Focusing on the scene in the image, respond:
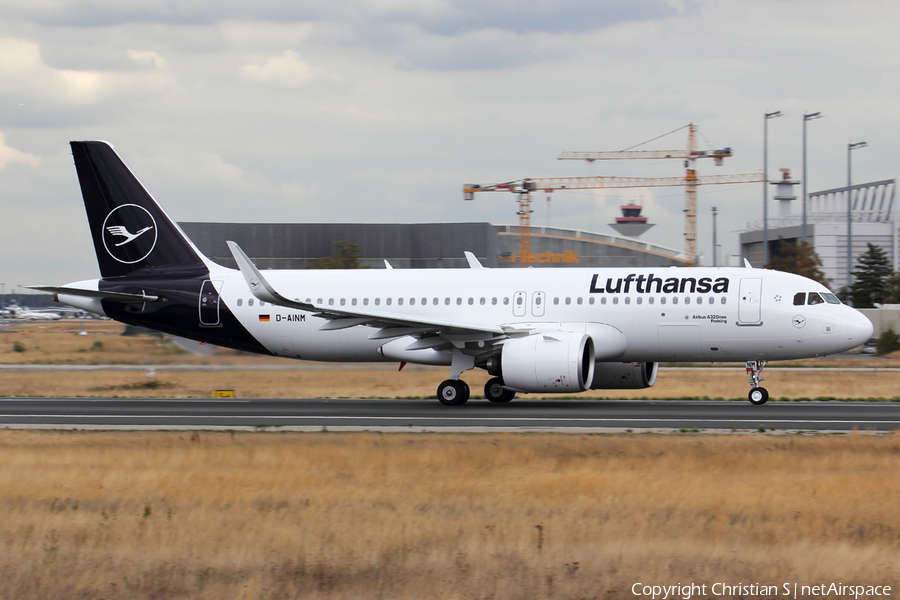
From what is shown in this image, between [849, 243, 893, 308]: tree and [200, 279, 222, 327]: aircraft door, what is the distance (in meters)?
68.0

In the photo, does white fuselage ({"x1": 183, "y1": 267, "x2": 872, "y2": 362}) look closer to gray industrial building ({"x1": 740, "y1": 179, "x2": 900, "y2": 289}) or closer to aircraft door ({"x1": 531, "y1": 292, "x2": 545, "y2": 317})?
aircraft door ({"x1": 531, "y1": 292, "x2": 545, "y2": 317})

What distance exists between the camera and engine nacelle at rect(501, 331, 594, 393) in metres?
22.6

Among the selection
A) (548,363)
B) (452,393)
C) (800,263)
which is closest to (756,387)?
(548,363)

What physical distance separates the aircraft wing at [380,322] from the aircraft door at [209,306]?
376 cm

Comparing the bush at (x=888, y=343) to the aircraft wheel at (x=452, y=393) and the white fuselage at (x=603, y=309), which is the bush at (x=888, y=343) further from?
the aircraft wheel at (x=452, y=393)

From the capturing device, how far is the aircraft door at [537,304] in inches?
1002

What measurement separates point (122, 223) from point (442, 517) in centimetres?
2094

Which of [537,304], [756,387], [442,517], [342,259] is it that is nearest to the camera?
[442,517]

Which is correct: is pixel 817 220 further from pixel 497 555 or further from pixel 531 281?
pixel 497 555

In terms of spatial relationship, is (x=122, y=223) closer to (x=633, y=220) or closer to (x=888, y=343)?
(x=888, y=343)

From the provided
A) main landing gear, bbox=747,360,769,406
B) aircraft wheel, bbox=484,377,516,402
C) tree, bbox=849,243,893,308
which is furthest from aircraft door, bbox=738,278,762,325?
tree, bbox=849,243,893,308

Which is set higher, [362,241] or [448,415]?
[362,241]

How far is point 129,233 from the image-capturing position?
1116 inches

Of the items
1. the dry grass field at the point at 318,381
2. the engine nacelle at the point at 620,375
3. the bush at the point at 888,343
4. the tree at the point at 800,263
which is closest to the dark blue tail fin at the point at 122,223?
the dry grass field at the point at 318,381
